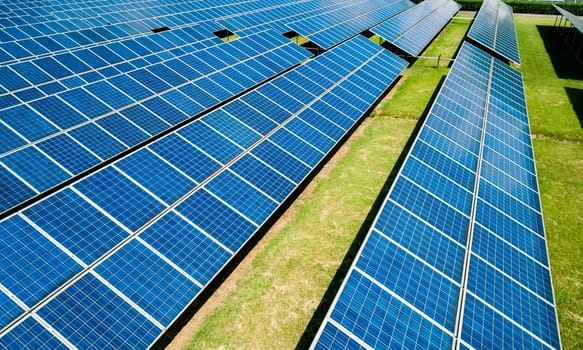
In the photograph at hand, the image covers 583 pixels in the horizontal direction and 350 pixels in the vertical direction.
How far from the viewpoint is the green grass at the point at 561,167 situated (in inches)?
514

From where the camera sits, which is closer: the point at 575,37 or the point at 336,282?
the point at 336,282

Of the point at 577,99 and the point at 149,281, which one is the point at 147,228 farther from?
the point at 577,99

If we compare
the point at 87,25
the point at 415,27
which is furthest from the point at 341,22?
the point at 87,25

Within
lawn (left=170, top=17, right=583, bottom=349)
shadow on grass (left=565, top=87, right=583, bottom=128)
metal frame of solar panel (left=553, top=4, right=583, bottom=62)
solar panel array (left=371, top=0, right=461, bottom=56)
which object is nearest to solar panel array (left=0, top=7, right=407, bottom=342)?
lawn (left=170, top=17, right=583, bottom=349)

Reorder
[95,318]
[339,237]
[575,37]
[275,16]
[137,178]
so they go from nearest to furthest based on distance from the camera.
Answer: [95,318]
[137,178]
[339,237]
[275,16]
[575,37]

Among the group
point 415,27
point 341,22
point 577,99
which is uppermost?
point 341,22

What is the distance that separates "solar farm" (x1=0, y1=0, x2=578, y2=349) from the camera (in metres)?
8.93

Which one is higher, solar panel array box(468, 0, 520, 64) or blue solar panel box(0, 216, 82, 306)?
solar panel array box(468, 0, 520, 64)

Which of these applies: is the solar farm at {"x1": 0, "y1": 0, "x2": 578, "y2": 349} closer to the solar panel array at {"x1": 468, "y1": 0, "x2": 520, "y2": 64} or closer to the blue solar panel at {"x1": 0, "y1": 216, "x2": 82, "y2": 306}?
the blue solar panel at {"x1": 0, "y1": 216, "x2": 82, "y2": 306}

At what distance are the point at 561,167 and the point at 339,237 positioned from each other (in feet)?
47.2

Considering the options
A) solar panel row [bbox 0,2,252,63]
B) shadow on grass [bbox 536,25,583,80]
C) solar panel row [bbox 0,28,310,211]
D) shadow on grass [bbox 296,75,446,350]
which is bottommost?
shadow on grass [bbox 296,75,446,350]

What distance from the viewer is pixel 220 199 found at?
41.4 feet

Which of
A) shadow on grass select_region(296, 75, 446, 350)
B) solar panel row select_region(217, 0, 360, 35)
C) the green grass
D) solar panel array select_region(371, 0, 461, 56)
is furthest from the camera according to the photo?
solar panel row select_region(217, 0, 360, 35)

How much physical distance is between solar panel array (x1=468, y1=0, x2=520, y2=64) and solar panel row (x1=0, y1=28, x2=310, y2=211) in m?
21.4
